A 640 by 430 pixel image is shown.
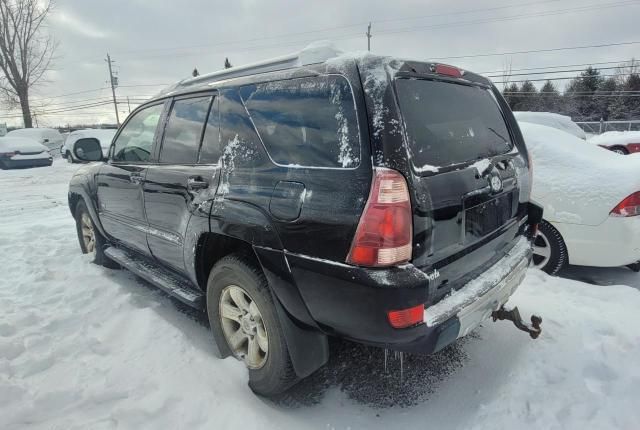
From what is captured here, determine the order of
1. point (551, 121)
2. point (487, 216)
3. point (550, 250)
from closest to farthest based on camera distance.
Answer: point (487, 216)
point (550, 250)
point (551, 121)

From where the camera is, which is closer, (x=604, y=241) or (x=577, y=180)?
(x=604, y=241)

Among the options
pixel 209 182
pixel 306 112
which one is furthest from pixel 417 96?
pixel 209 182

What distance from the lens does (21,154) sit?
53.5 ft

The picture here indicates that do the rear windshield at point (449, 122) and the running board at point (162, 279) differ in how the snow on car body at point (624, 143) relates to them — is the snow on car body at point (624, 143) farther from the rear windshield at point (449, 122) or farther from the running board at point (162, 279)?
the running board at point (162, 279)

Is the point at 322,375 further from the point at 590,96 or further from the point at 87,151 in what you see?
the point at 590,96

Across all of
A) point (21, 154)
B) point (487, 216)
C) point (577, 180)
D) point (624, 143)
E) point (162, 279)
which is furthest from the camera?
point (21, 154)

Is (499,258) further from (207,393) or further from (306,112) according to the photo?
(207,393)

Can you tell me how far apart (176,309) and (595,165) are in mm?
4099

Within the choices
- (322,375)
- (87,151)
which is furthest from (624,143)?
(87,151)

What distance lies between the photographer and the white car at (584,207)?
3.59m

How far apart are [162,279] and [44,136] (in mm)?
22570

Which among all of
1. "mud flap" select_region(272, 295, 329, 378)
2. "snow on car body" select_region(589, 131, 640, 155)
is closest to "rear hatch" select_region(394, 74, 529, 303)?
"mud flap" select_region(272, 295, 329, 378)

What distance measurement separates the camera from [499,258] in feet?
8.25

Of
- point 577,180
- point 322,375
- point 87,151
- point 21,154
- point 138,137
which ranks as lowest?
point 322,375
